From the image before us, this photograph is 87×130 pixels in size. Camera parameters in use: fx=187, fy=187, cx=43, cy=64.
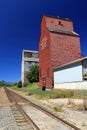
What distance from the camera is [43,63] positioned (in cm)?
3981

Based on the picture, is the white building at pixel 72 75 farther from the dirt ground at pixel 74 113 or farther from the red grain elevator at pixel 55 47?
the dirt ground at pixel 74 113

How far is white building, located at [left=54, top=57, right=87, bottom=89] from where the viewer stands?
24.1 meters

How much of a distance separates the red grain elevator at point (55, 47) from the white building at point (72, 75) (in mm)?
2732

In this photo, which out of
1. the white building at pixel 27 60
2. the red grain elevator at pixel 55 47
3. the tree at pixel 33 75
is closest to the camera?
the red grain elevator at pixel 55 47

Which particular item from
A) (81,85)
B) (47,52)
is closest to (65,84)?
(81,85)

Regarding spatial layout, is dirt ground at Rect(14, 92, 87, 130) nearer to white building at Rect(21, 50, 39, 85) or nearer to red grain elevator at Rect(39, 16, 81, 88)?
red grain elevator at Rect(39, 16, 81, 88)

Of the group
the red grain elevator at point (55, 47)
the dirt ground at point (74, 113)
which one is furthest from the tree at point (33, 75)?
the dirt ground at point (74, 113)

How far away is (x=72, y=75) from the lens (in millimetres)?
26766

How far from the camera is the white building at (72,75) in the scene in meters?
24.1

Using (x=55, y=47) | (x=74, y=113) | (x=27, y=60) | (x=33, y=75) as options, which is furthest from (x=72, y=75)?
(x=27, y=60)

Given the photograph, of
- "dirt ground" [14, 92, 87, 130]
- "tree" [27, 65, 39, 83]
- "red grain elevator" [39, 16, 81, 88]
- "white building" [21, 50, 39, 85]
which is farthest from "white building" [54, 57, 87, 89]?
"white building" [21, 50, 39, 85]

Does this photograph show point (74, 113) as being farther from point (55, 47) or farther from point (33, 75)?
point (33, 75)

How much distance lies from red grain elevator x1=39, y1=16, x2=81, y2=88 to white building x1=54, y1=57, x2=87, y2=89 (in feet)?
8.96

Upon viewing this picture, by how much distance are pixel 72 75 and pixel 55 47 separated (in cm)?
1029
